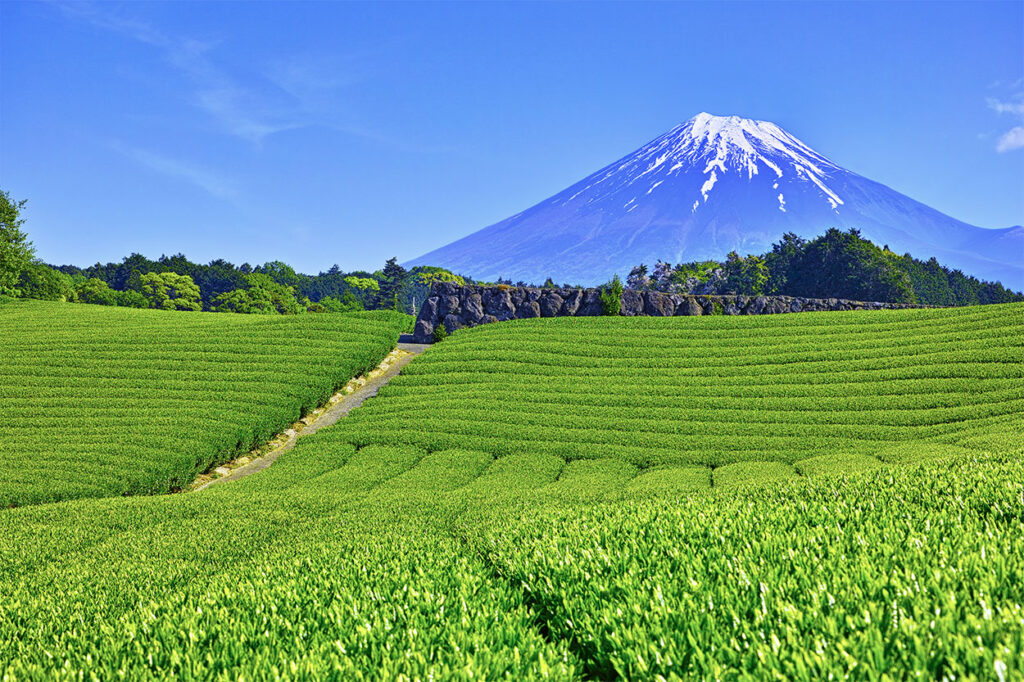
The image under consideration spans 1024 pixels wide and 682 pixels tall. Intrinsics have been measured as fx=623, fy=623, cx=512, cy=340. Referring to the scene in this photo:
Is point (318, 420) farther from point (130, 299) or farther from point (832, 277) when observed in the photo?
point (130, 299)

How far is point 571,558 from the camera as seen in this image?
18.6 ft

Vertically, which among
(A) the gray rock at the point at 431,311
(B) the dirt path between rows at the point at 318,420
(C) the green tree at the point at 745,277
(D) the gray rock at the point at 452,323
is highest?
(C) the green tree at the point at 745,277

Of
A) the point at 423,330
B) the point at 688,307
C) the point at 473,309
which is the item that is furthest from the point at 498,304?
the point at 688,307

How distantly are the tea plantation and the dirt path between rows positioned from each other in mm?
2685

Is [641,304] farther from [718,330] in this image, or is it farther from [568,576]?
[568,576]

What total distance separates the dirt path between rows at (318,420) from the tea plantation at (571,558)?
2685mm

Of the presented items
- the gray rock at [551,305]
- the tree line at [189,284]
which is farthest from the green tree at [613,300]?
the tree line at [189,284]

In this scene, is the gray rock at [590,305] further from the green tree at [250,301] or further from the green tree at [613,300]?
the green tree at [250,301]

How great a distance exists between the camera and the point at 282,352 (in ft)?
87.5

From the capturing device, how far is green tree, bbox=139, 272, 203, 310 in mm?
95500

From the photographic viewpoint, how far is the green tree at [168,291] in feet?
313

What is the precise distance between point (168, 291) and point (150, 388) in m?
87.7

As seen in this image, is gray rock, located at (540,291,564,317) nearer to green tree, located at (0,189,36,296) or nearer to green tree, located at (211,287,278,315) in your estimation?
green tree, located at (0,189,36,296)

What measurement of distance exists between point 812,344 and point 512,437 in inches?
535
